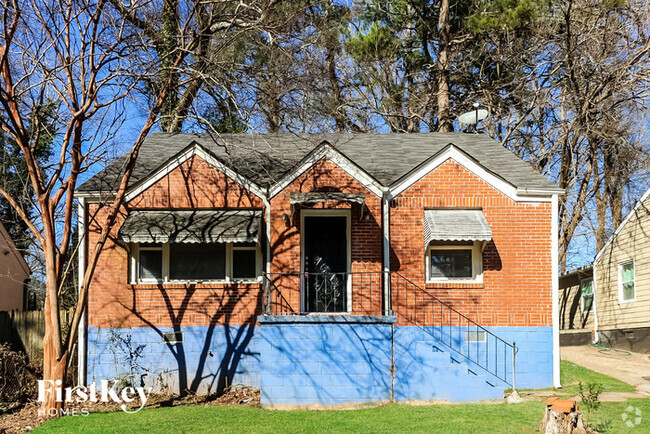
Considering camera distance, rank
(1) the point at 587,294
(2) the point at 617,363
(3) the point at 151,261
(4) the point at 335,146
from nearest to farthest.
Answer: (3) the point at 151,261, (4) the point at 335,146, (2) the point at 617,363, (1) the point at 587,294

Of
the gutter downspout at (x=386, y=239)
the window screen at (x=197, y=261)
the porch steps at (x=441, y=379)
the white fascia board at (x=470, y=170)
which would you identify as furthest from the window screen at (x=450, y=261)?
the window screen at (x=197, y=261)

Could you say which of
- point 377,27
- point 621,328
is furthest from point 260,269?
point 377,27

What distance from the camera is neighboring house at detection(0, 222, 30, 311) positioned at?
24477 mm

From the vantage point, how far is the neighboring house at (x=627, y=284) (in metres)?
18.2

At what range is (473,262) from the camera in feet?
44.6

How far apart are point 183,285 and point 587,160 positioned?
16.9m

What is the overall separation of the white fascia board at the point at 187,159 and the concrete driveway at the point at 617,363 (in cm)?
836

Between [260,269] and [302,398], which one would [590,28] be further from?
[302,398]

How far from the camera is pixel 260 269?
44.4ft

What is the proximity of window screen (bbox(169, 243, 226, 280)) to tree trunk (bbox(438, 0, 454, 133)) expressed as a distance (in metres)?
12.7

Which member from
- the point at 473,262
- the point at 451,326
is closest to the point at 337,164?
the point at 473,262

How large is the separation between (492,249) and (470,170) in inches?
65.6

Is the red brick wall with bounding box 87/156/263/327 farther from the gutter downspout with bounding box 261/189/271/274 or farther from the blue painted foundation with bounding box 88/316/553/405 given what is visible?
the blue painted foundation with bounding box 88/316/553/405

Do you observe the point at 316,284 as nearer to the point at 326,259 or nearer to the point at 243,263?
the point at 326,259
